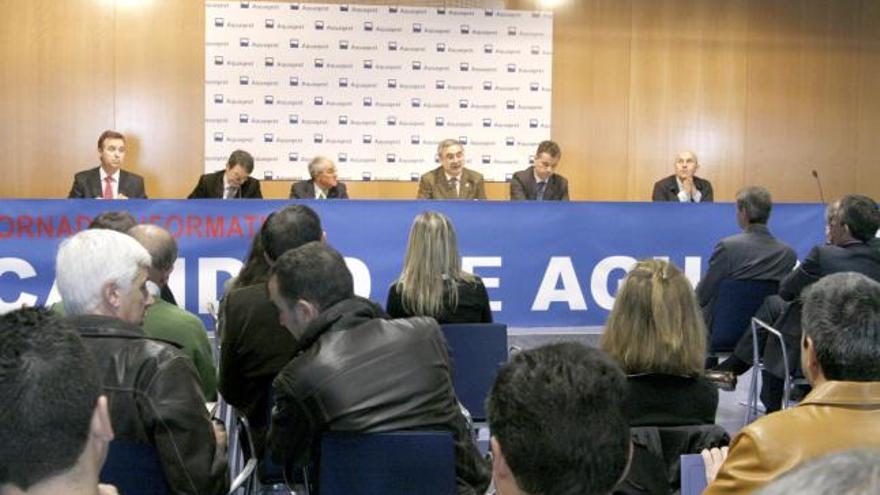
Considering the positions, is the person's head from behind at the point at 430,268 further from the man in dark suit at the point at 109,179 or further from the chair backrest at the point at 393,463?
the man in dark suit at the point at 109,179

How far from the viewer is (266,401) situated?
11.9ft

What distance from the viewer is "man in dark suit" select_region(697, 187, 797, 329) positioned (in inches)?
231

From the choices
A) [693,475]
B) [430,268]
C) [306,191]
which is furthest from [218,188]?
[693,475]

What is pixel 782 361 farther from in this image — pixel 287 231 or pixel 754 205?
pixel 287 231

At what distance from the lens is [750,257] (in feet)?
19.2

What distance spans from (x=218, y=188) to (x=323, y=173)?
918mm

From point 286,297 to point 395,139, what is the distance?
7.13 meters

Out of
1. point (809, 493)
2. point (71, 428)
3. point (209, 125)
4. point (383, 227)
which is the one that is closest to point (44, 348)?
point (71, 428)

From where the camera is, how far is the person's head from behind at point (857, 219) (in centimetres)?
512

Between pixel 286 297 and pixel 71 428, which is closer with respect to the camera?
pixel 71 428

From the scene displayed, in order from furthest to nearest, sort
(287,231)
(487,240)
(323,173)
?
(323,173)
(487,240)
(287,231)

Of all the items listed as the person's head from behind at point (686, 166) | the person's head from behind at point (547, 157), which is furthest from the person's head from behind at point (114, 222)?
the person's head from behind at point (686, 166)

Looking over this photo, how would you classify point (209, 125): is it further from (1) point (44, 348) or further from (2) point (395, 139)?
(1) point (44, 348)

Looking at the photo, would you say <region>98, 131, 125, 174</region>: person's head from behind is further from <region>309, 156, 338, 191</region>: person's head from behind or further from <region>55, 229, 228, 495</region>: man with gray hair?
<region>55, 229, 228, 495</region>: man with gray hair
